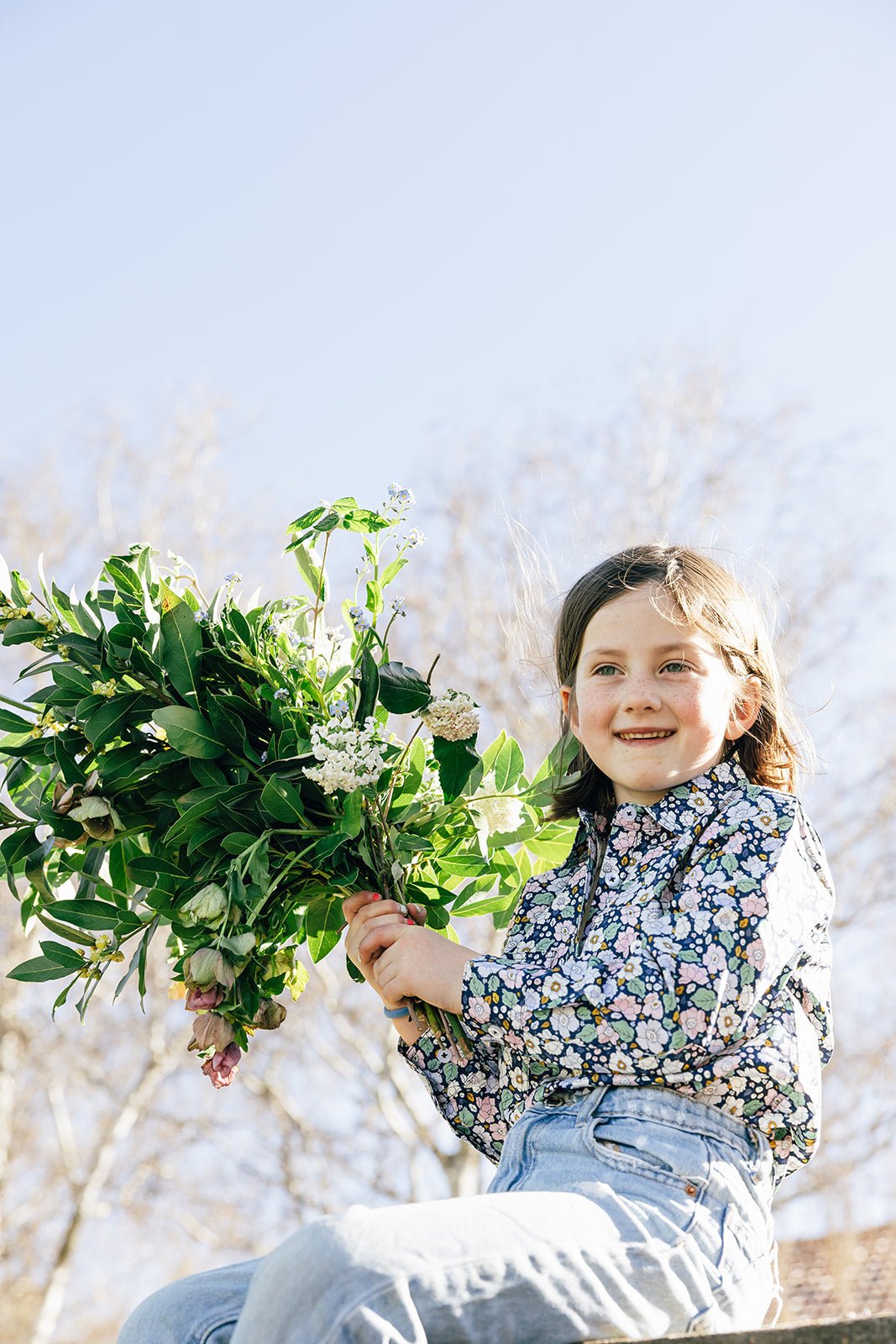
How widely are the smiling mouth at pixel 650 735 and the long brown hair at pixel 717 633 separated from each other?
0.19 meters

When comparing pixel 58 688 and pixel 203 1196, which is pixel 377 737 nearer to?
pixel 58 688

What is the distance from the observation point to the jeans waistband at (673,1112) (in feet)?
5.68

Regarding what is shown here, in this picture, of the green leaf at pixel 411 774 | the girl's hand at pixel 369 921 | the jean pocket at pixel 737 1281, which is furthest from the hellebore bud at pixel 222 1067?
the jean pocket at pixel 737 1281

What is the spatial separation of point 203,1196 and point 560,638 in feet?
33.5

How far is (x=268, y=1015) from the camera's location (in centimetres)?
195

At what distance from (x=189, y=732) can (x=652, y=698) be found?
769 mm

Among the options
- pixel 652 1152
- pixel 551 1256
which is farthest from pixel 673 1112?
pixel 551 1256

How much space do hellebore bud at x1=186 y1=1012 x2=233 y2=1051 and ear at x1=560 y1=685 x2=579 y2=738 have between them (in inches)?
33.9

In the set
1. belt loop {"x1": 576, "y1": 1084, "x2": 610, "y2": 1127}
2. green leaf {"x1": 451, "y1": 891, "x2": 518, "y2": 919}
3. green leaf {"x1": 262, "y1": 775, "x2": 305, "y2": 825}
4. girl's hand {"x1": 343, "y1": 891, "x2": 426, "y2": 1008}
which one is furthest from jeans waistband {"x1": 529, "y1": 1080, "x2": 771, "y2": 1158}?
green leaf {"x1": 262, "y1": 775, "x2": 305, "y2": 825}

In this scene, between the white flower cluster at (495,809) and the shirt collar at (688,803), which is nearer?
the shirt collar at (688,803)

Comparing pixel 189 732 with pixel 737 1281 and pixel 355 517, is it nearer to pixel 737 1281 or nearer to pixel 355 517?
pixel 355 517

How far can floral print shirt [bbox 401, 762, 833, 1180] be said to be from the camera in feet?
5.74

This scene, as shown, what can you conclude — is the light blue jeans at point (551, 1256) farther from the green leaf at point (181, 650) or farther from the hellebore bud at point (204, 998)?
the green leaf at point (181, 650)

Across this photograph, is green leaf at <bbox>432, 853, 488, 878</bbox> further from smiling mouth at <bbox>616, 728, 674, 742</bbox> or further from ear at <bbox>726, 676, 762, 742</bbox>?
ear at <bbox>726, 676, 762, 742</bbox>
